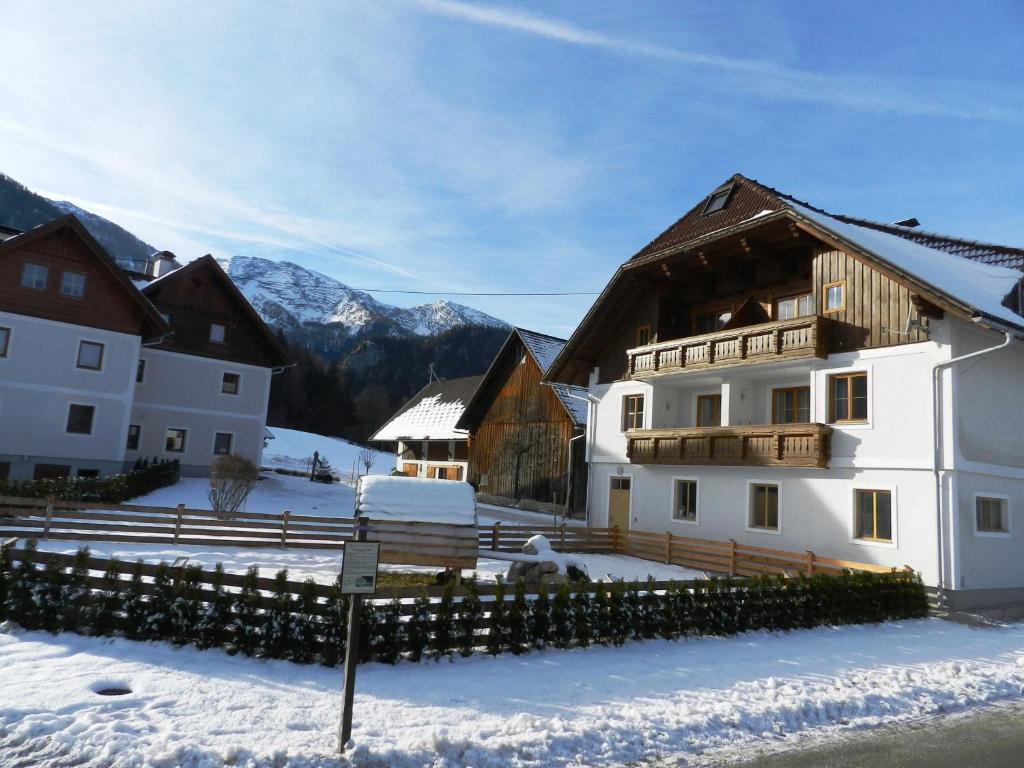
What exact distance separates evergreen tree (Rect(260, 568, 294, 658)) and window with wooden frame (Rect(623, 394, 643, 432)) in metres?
17.8

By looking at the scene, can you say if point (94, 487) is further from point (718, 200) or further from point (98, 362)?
point (718, 200)

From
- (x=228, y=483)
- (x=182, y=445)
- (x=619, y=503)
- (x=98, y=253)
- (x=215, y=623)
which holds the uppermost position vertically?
(x=98, y=253)

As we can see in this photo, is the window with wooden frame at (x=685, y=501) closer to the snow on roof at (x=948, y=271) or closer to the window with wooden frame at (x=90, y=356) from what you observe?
the snow on roof at (x=948, y=271)

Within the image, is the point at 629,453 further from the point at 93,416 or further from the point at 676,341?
the point at 93,416

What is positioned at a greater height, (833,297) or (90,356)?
(833,297)

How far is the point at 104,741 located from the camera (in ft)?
21.0

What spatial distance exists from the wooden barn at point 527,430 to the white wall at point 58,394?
58.4ft

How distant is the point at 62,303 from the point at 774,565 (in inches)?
1168

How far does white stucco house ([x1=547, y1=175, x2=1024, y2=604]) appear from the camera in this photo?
53.8ft

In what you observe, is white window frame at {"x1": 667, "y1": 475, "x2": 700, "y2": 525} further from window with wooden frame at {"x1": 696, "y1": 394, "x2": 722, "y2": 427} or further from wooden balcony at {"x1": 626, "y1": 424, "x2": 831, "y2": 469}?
window with wooden frame at {"x1": 696, "y1": 394, "x2": 722, "y2": 427}

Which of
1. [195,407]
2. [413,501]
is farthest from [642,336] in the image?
[195,407]

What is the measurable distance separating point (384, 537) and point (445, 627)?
5510 millimetres

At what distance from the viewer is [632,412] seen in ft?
84.2

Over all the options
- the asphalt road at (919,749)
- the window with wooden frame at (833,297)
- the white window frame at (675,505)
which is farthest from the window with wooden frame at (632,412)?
the asphalt road at (919,749)
